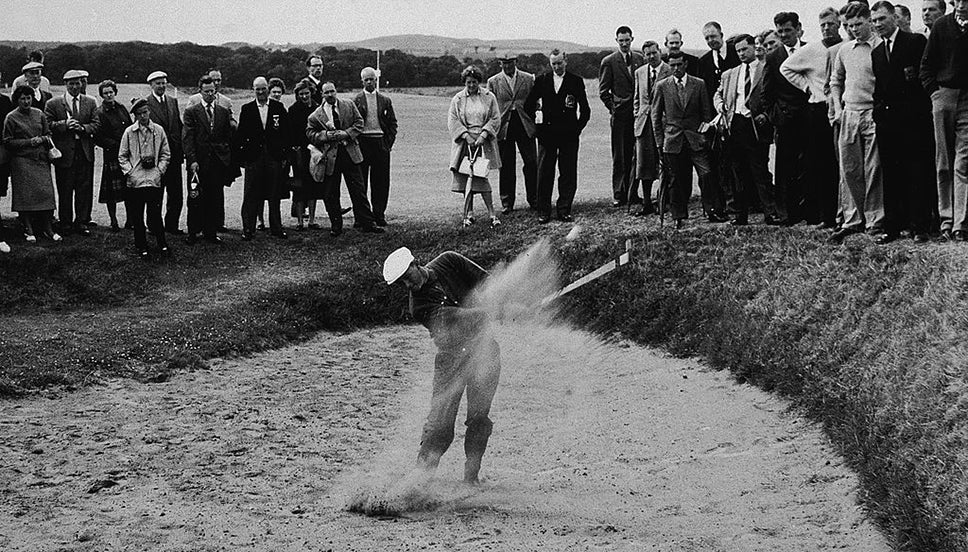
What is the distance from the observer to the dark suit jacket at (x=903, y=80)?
1262cm

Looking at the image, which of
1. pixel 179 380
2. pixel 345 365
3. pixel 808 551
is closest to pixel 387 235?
pixel 345 365

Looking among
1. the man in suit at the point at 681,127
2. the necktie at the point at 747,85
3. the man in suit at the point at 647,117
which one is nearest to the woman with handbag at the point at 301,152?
the man in suit at the point at 647,117

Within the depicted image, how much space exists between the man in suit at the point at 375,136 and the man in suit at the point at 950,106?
→ 8.41 meters

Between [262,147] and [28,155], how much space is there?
3274mm

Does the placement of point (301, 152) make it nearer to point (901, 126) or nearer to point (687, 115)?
point (687, 115)

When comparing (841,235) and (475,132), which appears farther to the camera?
(475,132)

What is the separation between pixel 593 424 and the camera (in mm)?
11758

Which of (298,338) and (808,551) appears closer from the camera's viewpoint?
(808,551)

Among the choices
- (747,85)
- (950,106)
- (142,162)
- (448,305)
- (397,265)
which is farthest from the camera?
(142,162)

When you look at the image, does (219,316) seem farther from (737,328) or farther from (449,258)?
(737,328)

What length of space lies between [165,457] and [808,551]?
18.8 ft

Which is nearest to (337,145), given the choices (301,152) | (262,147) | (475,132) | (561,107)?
(301,152)

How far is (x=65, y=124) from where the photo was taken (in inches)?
663

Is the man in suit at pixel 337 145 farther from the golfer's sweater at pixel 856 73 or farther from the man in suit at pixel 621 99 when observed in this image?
the golfer's sweater at pixel 856 73
